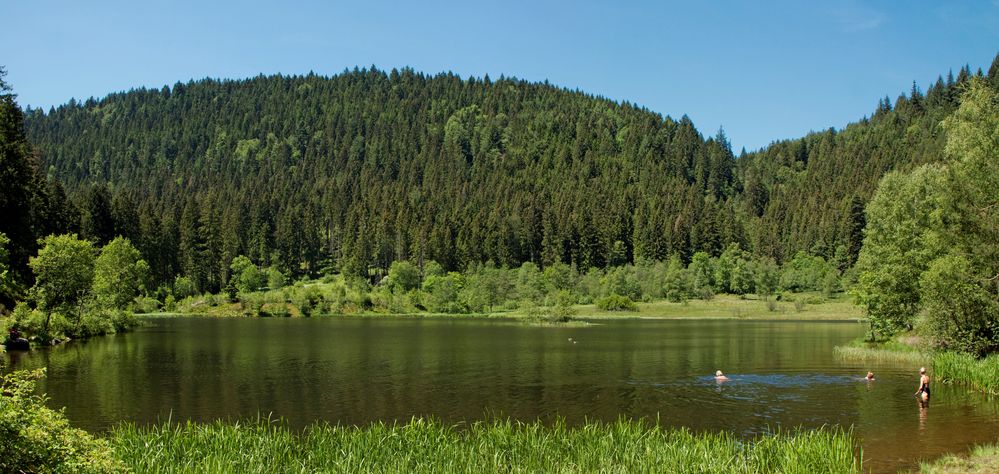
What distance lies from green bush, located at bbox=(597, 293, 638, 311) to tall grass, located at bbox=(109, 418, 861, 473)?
4751 inches

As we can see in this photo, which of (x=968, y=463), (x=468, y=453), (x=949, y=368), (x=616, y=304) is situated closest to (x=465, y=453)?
(x=468, y=453)

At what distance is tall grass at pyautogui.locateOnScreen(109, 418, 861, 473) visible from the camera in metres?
18.1

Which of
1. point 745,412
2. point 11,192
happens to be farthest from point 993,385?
point 11,192

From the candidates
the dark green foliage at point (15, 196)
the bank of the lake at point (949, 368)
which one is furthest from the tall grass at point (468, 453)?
the dark green foliage at point (15, 196)

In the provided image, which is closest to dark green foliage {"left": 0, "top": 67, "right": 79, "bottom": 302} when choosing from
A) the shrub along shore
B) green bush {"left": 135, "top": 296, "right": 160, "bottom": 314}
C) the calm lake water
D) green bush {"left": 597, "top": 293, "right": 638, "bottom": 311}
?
the calm lake water

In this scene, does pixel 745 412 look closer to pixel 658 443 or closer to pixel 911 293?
pixel 658 443

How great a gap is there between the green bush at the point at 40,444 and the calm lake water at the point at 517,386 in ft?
46.6

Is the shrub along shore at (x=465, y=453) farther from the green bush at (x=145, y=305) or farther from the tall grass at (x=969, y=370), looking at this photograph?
the green bush at (x=145, y=305)

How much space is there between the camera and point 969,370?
121ft

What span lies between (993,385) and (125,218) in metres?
146

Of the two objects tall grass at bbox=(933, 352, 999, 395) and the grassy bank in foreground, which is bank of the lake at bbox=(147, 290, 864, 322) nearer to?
tall grass at bbox=(933, 352, 999, 395)

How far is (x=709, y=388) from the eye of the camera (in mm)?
40344

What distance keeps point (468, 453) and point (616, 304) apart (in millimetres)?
123447

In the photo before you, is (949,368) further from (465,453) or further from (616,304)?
(616,304)
